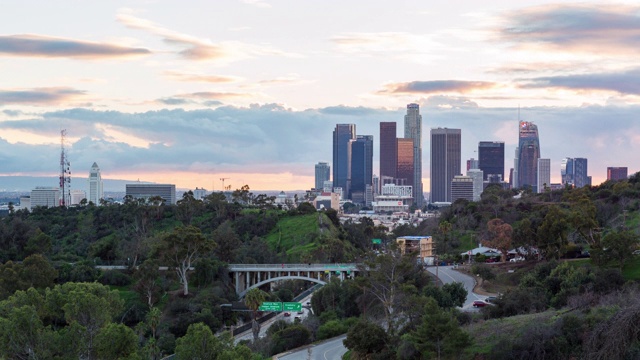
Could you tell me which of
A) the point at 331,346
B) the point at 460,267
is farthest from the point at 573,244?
the point at 331,346

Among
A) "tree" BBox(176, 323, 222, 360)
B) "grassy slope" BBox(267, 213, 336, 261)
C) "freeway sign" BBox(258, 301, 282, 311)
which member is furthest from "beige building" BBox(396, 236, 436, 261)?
"tree" BBox(176, 323, 222, 360)

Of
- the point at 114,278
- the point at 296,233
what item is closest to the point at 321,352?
the point at 114,278

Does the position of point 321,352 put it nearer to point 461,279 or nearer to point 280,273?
point 461,279

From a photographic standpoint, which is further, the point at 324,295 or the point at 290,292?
the point at 290,292

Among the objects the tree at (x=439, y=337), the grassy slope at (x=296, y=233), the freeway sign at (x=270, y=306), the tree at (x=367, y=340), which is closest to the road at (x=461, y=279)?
the freeway sign at (x=270, y=306)

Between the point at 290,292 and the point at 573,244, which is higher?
the point at 573,244

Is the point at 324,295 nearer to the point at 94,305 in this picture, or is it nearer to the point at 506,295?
the point at 506,295

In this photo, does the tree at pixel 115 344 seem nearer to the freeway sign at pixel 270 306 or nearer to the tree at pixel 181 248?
the freeway sign at pixel 270 306
